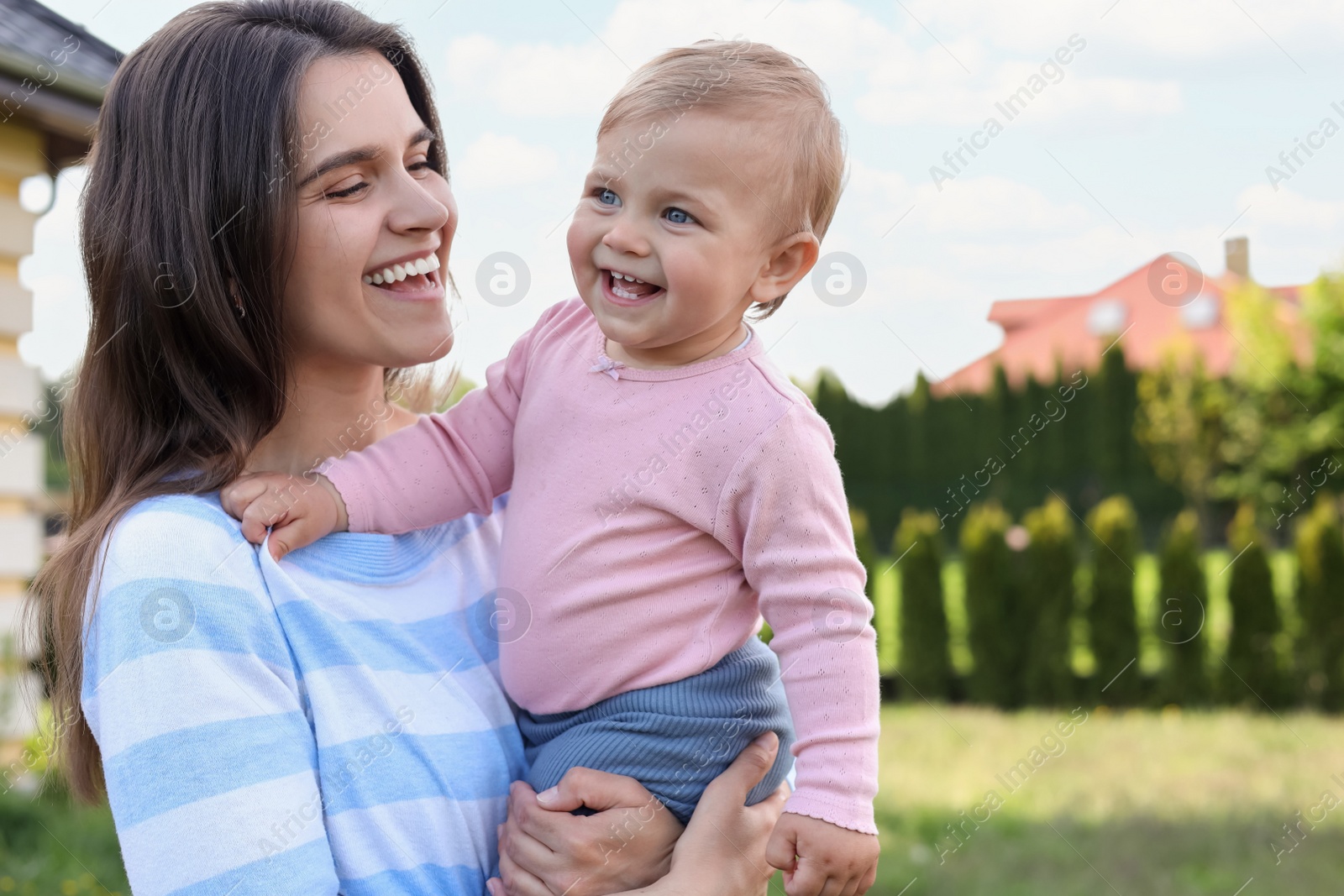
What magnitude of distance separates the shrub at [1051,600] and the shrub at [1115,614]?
0.21 metres

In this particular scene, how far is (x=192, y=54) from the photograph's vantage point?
1.79m

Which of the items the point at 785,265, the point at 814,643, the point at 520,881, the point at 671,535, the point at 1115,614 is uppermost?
the point at 785,265

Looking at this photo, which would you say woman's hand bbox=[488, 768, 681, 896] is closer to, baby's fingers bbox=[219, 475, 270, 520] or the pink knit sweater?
the pink knit sweater

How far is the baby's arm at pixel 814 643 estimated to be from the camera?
157cm

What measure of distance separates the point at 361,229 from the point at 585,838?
0.97 metres

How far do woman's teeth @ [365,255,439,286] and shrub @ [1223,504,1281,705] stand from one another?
25.9 ft

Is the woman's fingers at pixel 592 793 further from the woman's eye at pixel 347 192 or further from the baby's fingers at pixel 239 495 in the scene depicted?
the woman's eye at pixel 347 192

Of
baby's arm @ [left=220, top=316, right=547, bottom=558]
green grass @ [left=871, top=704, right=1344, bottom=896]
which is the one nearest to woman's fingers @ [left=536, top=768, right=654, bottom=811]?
baby's arm @ [left=220, top=316, right=547, bottom=558]

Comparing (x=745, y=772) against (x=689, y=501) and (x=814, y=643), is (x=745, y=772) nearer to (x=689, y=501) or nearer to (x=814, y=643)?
(x=814, y=643)

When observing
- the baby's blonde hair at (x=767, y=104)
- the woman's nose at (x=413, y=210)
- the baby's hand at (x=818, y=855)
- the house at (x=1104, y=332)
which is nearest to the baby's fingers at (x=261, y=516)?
the woman's nose at (x=413, y=210)

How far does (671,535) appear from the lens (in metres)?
1.66

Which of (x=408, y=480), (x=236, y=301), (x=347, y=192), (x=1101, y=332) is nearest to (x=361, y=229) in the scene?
(x=347, y=192)

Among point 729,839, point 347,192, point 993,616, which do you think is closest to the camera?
point 729,839

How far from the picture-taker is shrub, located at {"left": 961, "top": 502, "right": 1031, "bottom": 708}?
877cm
